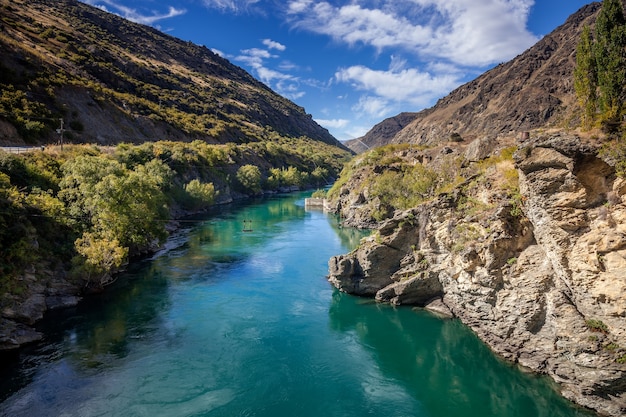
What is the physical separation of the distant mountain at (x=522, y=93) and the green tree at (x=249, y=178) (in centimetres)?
5179

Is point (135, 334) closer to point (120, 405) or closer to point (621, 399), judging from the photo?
point (120, 405)

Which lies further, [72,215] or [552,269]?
[72,215]

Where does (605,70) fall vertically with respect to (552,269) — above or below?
above

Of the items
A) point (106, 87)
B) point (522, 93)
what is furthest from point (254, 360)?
point (522, 93)

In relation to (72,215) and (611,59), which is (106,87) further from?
(611,59)

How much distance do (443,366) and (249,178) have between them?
251 ft

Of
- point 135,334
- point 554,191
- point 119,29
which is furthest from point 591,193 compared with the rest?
point 119,29

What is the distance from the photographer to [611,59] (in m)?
Result: 18.1

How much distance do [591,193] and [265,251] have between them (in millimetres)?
32717

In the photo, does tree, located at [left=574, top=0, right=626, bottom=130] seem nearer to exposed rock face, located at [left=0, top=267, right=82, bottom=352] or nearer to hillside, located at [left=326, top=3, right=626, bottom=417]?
hillside, located at [left=326, top=3, right=626, bottom=417]

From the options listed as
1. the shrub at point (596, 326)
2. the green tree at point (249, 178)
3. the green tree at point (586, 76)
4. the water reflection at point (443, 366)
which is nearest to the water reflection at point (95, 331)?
the water reflection at point (443, 366)

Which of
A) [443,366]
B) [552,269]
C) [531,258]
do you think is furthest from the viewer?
[443,366]

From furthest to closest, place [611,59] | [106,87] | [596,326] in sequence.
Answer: [106,87] < [611,59] < [596,326]

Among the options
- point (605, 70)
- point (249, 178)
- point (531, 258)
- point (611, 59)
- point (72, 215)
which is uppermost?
point (611, 59)
